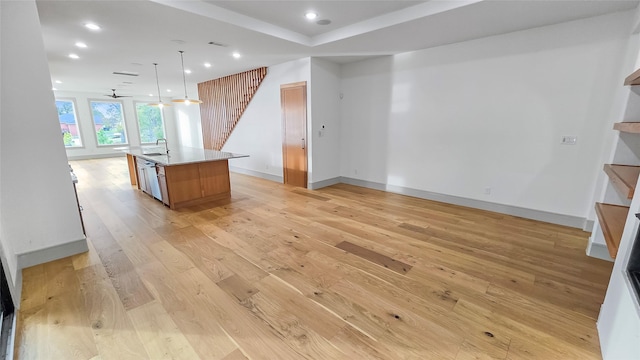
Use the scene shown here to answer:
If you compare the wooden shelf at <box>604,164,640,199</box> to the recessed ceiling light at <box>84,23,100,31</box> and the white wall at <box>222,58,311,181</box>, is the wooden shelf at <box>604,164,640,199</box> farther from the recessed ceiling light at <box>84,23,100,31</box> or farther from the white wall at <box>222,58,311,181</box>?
the recessed ceiling light at <box>84,23,100,31</box>

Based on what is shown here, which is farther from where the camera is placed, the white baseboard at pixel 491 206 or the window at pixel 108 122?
the window at pixel 108 122

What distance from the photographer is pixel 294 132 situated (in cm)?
552

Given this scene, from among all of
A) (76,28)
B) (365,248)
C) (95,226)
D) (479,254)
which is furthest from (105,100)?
(479,254)

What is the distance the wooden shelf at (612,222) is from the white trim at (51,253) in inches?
179

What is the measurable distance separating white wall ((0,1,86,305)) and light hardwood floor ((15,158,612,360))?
1.21ft

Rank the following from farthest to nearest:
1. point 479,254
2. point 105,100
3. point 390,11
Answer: point 105,100
point 390,11
point 479,254

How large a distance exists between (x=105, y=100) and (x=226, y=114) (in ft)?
20.9

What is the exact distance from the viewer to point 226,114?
7332 millimetres

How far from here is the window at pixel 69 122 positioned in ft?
30.4

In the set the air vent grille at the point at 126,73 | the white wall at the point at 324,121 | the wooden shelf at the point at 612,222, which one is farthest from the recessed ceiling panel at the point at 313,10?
the air vent grille at the point at 126,73

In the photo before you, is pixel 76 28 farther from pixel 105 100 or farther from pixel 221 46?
pixel 105 100

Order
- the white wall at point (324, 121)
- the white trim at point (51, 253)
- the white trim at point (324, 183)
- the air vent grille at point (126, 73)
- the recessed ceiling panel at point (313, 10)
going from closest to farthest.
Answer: the white trim at point (51, 253) → the recessed ceiling panel at point (313, 10) → the white wall at point (324, 121) → the white trim at point (324, 183) → the air vent grille at point (126, 73)

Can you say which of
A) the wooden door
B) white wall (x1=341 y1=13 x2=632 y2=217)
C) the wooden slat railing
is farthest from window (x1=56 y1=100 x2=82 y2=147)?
white wall (x1=341 y1=13 x2=632 y2=217)

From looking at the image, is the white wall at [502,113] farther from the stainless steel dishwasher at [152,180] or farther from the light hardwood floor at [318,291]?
the stainless steel dishwasher at [152,180]
